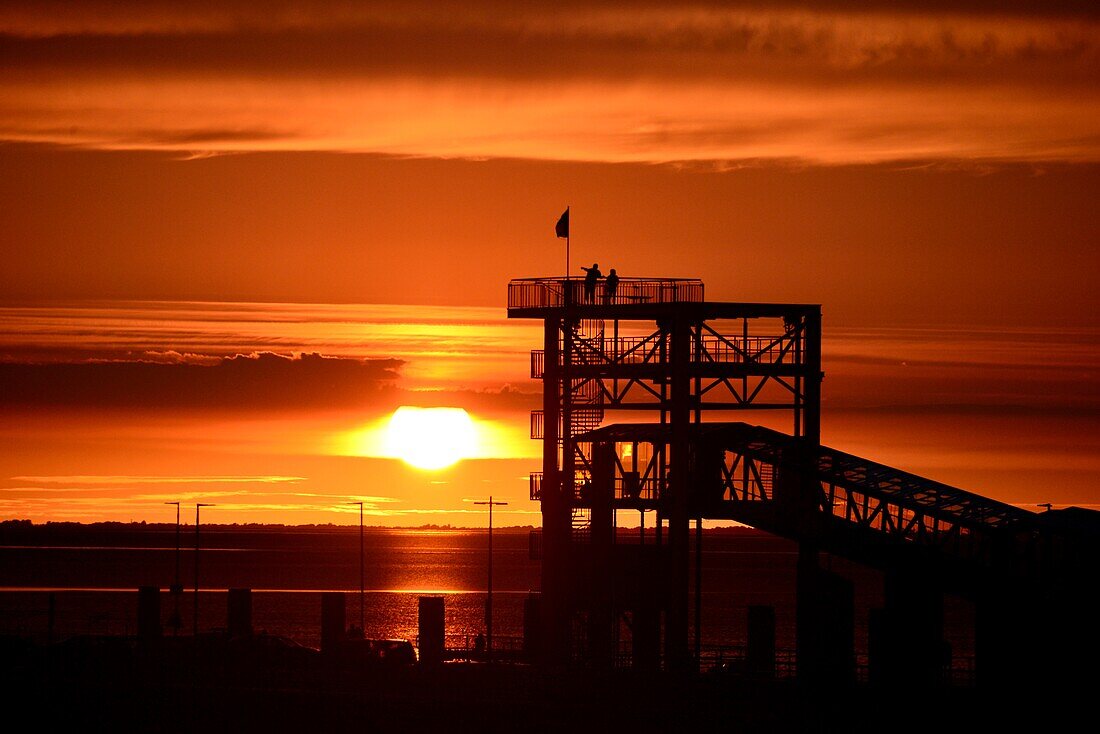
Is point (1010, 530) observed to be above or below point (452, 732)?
above

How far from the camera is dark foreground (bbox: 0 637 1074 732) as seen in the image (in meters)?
69.0

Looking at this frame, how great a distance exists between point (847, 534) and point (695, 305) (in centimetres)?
1189

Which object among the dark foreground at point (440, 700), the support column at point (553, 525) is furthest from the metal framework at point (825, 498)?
the dark foreground at point (440, 700)

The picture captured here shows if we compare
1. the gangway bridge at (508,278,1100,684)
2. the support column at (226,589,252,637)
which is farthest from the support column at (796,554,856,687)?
the support column at (226,589,252,637)

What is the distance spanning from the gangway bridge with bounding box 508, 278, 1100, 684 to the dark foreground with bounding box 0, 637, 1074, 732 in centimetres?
178

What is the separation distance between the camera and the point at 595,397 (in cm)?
8094

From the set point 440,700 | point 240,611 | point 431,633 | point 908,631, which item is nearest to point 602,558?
point 440,700

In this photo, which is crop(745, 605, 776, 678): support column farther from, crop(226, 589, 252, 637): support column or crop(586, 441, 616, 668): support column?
crop(226, 589, 252, 637): support column

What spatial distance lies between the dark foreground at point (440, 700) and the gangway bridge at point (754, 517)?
1.78 meters

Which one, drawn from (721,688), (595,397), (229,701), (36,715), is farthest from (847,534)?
(36,715)

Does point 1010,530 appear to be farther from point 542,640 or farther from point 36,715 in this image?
point 36,715

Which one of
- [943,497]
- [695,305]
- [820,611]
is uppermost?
[695,305]

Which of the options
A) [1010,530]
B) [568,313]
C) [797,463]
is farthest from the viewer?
[568,313]

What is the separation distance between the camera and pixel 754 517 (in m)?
74.0
